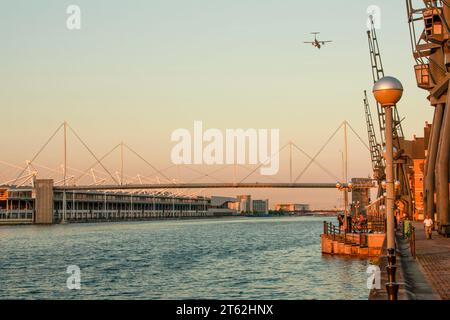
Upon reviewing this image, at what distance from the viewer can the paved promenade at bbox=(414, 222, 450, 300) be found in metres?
17.3

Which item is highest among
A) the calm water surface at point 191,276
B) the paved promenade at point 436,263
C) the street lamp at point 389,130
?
the street lamp at point 389,130

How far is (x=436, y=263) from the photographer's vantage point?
76.0 ft

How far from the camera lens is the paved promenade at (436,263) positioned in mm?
17281

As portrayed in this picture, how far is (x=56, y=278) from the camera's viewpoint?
38.8 metres

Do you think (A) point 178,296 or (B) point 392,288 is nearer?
(B) point 392,288

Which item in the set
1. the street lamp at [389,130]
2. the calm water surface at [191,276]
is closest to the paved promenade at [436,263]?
the street lamp at [389,130]

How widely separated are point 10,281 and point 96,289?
7.28m

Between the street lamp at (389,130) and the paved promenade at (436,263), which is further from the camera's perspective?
the paved promenade at (436,263)

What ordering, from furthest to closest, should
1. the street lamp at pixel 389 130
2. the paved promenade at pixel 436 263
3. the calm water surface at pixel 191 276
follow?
the calm water surface at pixel 191 276 → the paved promenade at pixel 436 263 → the street lamp at pixel 389 130

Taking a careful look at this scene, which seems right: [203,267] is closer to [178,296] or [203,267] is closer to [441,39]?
[178,296]

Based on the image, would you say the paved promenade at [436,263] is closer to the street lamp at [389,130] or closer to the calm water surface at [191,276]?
the street lamp at [389,130]

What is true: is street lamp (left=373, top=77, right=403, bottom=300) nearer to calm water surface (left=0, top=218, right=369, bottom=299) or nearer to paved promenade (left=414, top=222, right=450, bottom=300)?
paved promenade (left=414, top=222, right=450, bottom=300)

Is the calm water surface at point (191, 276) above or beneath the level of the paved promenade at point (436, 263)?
beneath
